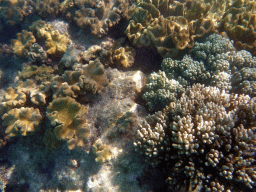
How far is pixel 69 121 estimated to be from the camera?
386cm

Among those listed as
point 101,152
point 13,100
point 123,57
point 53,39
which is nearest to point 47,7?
point 53,39

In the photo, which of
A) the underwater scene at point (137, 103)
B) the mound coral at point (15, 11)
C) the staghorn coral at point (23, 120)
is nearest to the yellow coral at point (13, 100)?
the underwater scene at point (137, 103)

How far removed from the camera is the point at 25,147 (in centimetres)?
527

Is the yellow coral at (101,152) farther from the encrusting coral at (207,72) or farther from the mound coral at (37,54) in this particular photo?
the mound coral at (37,54)

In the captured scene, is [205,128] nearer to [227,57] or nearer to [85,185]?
[227,57]

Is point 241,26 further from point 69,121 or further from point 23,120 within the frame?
point 23,120

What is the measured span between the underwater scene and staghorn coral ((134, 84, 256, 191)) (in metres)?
0.02

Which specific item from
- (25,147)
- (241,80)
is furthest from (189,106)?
(25,147)

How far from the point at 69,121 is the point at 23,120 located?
156 centimetres

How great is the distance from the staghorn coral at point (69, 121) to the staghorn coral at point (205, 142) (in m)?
1.37

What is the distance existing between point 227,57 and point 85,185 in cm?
457

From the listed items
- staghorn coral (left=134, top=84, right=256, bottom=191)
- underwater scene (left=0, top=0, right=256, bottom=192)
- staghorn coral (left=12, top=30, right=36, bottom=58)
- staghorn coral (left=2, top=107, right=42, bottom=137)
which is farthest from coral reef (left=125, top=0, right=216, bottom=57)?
staghorn coral (left=12, top=30, right=36, bottom=58)

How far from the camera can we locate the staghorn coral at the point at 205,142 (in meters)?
2.62

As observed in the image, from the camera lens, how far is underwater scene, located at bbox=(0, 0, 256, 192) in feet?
9.32
